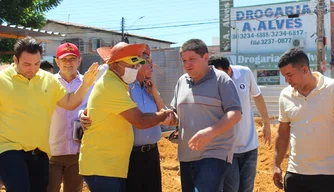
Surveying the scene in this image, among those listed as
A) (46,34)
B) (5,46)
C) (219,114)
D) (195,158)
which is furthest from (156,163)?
(5,46)

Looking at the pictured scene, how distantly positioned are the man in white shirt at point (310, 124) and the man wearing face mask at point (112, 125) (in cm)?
124

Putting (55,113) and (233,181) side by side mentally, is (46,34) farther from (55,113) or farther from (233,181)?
(233,181)

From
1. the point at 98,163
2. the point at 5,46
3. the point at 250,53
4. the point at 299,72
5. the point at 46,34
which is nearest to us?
the point at 98,163

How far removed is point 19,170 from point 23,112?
0.53m

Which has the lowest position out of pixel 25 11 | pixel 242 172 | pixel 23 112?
pixel 242 172

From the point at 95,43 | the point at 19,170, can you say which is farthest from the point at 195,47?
Result: the point at 95,43

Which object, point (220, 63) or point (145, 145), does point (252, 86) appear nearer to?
point (220, 63)

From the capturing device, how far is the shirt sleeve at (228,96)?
402 cm

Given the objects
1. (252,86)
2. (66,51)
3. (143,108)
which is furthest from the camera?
(252,86)

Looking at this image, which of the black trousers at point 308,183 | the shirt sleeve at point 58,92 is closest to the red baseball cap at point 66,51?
the shirt sleeve at point 58,92

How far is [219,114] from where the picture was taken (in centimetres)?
412

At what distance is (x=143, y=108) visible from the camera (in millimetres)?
4562

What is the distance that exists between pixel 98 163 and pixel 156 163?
0.94 meters

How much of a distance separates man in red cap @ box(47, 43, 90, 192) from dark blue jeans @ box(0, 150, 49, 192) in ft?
2.46
